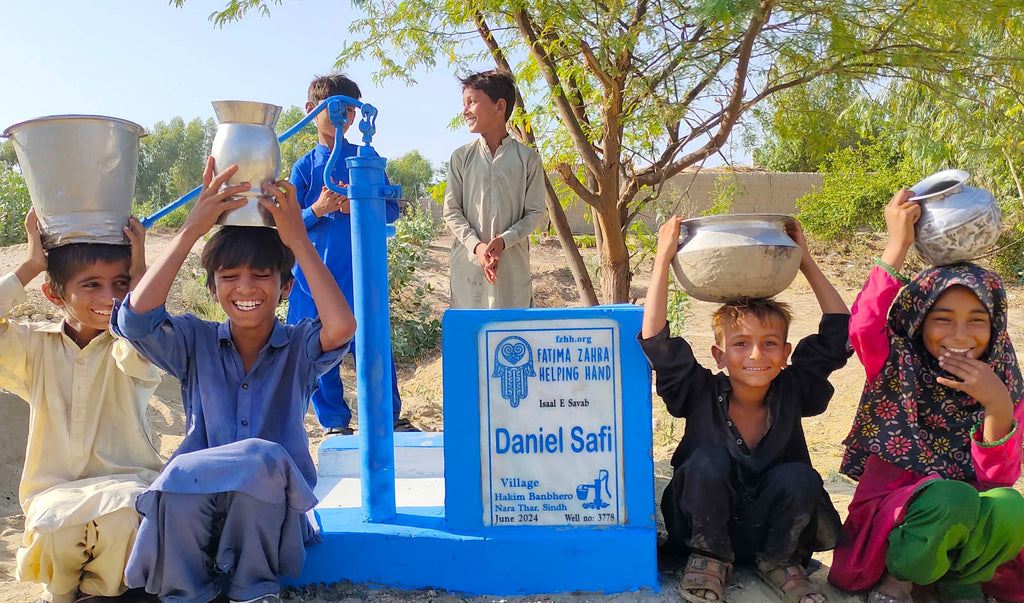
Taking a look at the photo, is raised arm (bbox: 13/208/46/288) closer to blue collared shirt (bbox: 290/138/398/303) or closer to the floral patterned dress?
blue collared shirt (bbox: 290/138/398/303)

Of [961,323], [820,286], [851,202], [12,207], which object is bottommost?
[961,323]

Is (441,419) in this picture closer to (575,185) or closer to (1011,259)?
(575,185)

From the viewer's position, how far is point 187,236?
2219mm

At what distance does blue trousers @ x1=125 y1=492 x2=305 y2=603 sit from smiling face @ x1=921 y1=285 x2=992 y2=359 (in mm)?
2035

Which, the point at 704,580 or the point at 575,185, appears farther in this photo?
the point at 575,185

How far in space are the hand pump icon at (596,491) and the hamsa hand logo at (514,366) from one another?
0.34 meters

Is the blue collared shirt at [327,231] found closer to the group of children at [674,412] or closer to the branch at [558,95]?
the branch at [558,95]

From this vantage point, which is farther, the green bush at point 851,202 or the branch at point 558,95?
the green bush at point 851,202

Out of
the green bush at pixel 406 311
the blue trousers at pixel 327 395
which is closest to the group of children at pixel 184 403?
the blue trousers at pixel 327 395

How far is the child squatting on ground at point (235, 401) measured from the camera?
211 centimetres

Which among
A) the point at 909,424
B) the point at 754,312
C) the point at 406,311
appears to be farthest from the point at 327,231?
the point at 406,311

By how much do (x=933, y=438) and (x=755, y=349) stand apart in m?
0.66

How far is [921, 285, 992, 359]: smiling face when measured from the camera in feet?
8.18

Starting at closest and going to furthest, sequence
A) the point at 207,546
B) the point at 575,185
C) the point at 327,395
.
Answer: the point at 207,546 < the point at 327,395 < the point at 575,185
